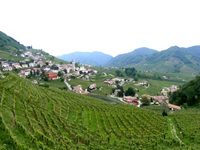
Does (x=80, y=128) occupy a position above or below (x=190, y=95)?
above

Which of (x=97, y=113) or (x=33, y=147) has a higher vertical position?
(x=33, y=147)

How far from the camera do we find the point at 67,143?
24906mm

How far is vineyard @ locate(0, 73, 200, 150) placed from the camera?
72.9 feet

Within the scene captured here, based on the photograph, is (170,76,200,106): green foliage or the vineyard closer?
the vineyard

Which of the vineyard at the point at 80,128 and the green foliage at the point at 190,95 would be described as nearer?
the vineyard at the point at 80,128

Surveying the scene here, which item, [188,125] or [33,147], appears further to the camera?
[188,125]

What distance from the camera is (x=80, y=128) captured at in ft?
109

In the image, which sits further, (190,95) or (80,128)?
(190,95)

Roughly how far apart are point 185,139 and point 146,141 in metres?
7.77

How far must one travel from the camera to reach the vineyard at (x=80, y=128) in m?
22.2

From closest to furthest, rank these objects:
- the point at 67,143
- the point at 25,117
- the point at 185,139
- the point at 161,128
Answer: the point at 67,143, the point at 25,117, the point at 185,139, the point at 161,128

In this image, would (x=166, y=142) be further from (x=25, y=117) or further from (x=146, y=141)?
(x=25, y=117)

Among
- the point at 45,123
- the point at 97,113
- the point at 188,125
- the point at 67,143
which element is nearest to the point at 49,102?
the point at 97,113

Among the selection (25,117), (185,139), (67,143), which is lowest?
(185,139)
